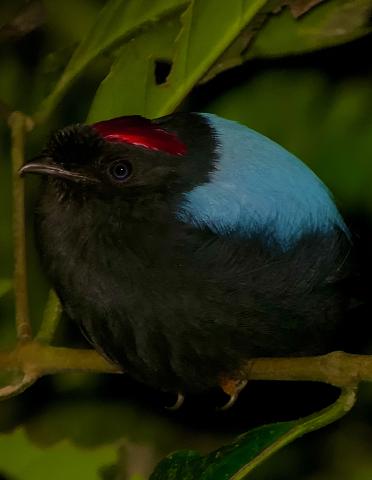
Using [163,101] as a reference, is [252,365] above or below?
below

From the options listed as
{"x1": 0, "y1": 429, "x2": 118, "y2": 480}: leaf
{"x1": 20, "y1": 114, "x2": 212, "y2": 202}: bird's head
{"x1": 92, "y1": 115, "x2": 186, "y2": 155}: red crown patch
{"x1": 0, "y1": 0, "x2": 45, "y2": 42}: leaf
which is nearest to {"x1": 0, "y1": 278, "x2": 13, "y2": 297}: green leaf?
{"x1": 20, "y1": 114, "x2": 212, "y2": 202}: bird's head

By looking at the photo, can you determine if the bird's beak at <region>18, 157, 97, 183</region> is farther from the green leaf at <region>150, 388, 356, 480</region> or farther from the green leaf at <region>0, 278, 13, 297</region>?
the green leaf at <region>150, 388, 356, 480</region>

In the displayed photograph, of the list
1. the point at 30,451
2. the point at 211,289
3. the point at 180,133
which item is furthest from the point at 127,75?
the point at 30,451

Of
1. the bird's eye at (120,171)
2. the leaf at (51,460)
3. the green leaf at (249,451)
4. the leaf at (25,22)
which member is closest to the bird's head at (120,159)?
the bird's eye at (120,171)

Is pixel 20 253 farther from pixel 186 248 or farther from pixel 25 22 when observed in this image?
pixel 25 22

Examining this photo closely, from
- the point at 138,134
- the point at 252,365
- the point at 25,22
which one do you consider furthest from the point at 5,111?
the point at 252,365

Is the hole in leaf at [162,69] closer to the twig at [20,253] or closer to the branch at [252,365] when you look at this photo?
the twig at [20,253]
